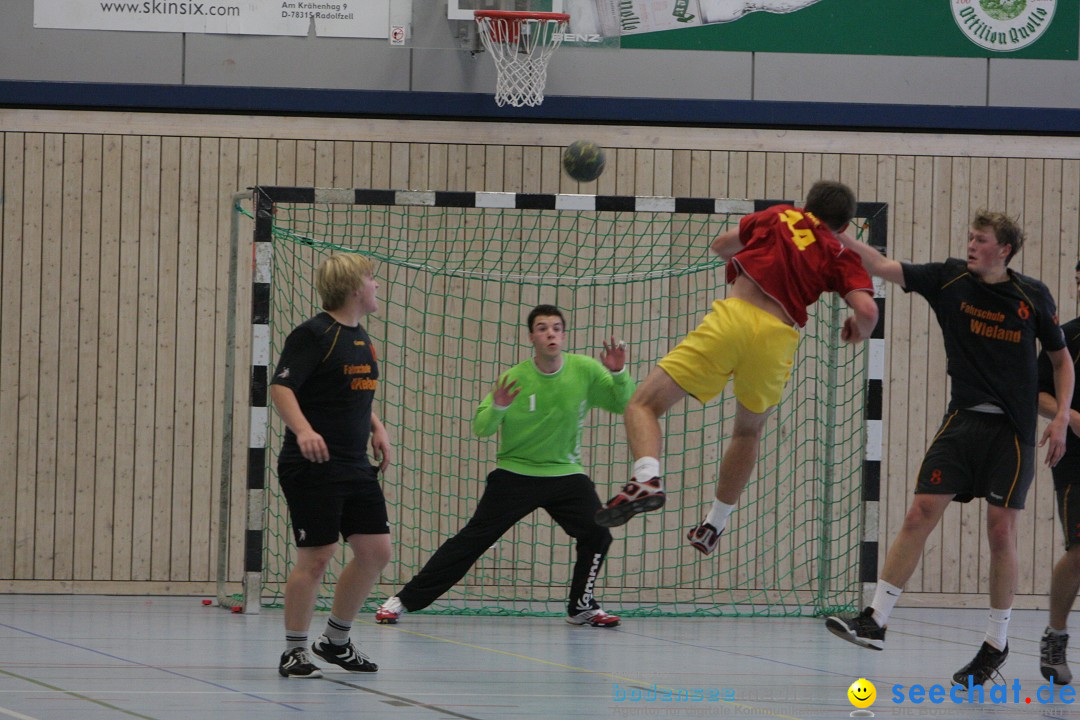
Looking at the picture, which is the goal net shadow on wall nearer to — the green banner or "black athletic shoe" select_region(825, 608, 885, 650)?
the green banner

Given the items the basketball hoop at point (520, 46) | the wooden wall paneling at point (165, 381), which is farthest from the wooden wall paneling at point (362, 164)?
the wooden wall paneling at point (165, 381)

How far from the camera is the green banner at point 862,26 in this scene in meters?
10.3

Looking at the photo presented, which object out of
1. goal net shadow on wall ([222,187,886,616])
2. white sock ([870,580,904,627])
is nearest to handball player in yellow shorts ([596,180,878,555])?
white sock ([870,580,904,627])

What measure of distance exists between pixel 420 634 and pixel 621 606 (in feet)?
8.27

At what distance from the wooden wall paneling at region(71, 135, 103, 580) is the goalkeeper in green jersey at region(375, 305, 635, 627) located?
2.95 meters

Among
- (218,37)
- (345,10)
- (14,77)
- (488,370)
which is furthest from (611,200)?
(14,77)

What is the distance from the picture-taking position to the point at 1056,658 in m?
6.04

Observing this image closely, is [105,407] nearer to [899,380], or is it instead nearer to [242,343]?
[242,343]

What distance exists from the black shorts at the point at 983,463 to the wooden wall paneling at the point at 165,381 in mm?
6072

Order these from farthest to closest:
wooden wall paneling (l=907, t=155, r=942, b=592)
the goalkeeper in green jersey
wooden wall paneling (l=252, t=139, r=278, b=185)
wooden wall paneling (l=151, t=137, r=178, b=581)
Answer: wooden wall paneling (l=907, t=155, r=942, b=592) → wooden wall paneling (l=252, t=139, r=278, b=185) → wooden wall paneling (l=151, t=137, r=178, b=581) → the goalkeeper in green jersey

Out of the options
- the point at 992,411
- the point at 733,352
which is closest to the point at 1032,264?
the point at 992,411

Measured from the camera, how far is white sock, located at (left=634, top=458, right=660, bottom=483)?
5.09 m

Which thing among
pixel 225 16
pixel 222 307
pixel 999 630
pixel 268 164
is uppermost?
pixel 225 16

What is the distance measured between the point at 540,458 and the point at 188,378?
10.8 ft
